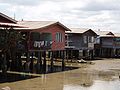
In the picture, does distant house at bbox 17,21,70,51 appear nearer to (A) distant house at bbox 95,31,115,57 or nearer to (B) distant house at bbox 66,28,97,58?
(B) distant house at bbox 66,28,97,58

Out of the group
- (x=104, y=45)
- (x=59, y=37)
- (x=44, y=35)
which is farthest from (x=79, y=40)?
(x=44, y=35)

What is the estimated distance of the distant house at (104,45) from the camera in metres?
63.8

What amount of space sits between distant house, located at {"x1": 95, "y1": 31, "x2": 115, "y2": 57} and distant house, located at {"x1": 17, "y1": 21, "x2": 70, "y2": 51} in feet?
83.4

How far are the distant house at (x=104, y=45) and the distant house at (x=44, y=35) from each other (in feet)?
83.4

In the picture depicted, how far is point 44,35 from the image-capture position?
112ft

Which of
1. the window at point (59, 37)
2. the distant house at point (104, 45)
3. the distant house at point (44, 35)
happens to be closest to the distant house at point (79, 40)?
the distant house at point (104, 45)

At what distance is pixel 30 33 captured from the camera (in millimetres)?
31562

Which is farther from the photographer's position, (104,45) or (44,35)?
(104,45)

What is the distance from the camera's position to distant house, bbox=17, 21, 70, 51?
3161 cm

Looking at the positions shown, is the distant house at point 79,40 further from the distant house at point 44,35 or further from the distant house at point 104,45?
the distant house at point 44,35

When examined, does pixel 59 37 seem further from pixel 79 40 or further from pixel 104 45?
pixel 104 45

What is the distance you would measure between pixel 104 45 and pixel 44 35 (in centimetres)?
3271

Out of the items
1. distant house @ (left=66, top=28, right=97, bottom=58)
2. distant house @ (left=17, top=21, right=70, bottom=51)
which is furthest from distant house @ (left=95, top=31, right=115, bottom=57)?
distant house @ (left=17, top=21, right=70, bottom=51)

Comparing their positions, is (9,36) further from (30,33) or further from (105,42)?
(105,42)
